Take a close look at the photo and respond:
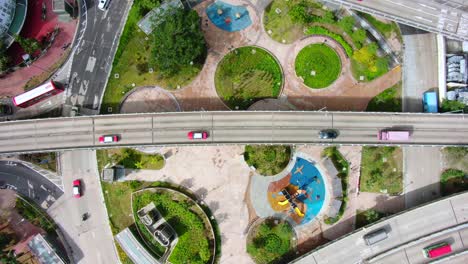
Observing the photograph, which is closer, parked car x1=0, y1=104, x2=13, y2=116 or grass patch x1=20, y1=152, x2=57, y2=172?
parked car x1=0, y1=104, x2=13, y2=116

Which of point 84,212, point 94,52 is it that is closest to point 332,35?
point 94,52

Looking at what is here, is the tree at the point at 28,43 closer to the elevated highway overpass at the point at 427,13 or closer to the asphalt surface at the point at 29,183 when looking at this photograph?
the asphalt surface at the point at 29,183

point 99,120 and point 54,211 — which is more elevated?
point 99,120

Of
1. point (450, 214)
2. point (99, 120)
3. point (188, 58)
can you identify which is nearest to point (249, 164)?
point (188, 58)

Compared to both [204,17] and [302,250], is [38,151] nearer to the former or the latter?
[204,17]

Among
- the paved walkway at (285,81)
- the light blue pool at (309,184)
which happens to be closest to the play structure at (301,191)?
the light blue pool at (309,184)

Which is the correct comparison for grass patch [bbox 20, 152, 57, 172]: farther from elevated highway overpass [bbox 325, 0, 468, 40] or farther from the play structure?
elevated highway overpass [bbox 325, 0, 468, 40]

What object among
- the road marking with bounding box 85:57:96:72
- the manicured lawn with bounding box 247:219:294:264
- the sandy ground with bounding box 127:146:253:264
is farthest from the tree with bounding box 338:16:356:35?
the road marking with bounding box 85:57:96:72
